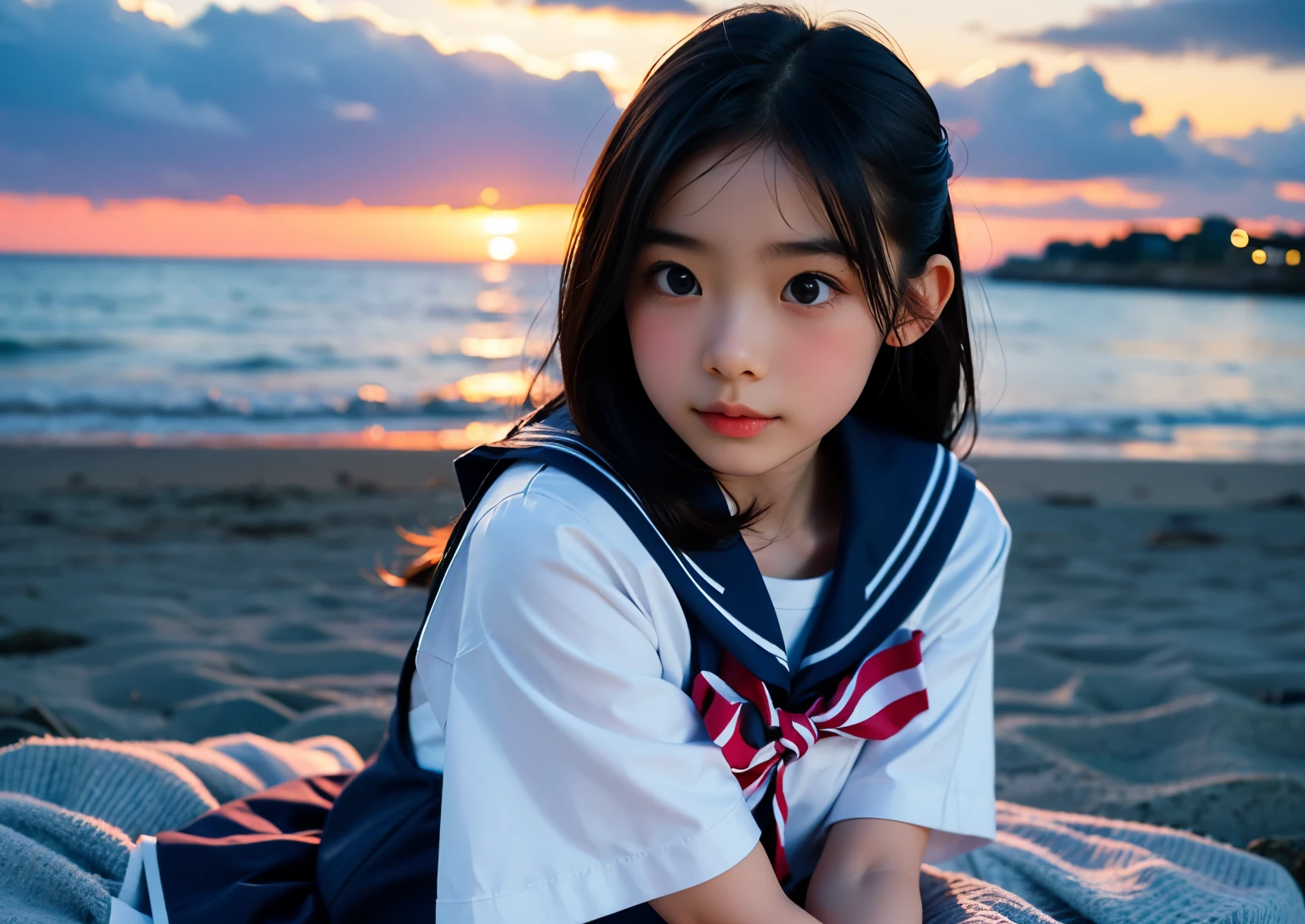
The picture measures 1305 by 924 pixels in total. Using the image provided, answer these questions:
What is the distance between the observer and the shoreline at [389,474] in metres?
6.14

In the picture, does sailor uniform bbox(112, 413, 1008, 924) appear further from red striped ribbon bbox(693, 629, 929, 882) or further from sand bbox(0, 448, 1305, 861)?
sand bbox(0, 448, 1305, 861)

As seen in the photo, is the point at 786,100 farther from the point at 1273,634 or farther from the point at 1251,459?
the point at 1251,459

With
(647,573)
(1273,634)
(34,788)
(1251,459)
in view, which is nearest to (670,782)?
(647,573)

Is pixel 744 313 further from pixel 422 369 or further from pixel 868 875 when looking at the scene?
pixel 422 369

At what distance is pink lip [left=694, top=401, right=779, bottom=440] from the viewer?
3.96 feet

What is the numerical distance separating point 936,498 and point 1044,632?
A: 232 centimetres

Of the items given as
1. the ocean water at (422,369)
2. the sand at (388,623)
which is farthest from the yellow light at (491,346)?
the sand at (388,623)

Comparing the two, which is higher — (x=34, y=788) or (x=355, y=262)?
(x=355, y=262)

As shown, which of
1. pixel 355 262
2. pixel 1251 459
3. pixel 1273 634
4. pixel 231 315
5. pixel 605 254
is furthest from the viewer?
pixel 355 262

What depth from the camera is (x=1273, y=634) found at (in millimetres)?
3529

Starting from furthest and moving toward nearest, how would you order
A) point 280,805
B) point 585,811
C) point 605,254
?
point 280,805 < point 605,254 < point 585,811

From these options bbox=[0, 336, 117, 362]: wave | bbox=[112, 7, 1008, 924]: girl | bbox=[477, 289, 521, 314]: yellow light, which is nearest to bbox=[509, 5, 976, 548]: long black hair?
bbox=[112, 7, 1008, 924]: girl

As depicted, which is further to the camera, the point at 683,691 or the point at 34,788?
the point at 34,788

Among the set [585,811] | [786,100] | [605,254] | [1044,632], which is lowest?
[1044,632]
